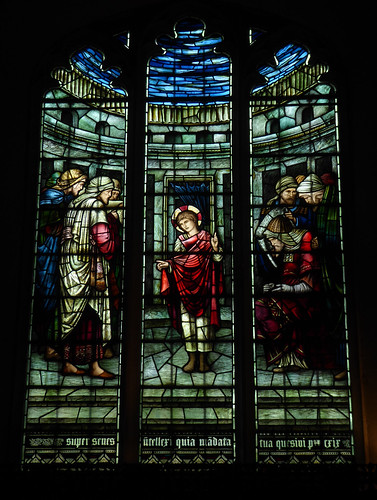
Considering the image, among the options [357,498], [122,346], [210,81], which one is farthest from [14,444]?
[210,81]

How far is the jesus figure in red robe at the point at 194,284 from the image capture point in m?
9.11

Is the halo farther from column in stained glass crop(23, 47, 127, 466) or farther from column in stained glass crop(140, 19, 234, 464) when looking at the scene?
column in stained glass crop(23, 47, 127, 466)

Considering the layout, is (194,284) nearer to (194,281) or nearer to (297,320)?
(194,281)

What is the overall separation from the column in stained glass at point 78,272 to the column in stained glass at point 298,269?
1.38 metres

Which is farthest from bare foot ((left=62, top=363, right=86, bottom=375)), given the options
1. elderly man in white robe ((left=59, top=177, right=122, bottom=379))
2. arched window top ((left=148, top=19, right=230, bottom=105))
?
arched window top ((left=148, top=19, right=230, bottom=105))

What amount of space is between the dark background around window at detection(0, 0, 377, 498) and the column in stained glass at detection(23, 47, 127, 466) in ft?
0.45

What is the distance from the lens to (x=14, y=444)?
8.71m

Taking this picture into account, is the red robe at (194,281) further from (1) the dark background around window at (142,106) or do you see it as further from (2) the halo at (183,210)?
(1) the dark background around window at (142,106)

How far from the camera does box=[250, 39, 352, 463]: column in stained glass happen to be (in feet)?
28.7

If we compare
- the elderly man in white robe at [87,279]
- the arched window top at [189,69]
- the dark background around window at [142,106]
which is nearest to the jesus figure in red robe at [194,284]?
the dark background around window at [142,106]

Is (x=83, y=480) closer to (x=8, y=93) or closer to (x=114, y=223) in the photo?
(x=114, y=223)

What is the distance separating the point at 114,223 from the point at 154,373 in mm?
1578

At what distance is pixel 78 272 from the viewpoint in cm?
941

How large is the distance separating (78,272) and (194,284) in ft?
3.74
